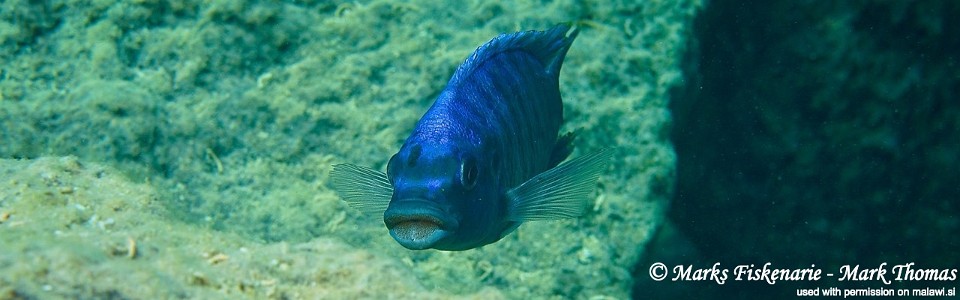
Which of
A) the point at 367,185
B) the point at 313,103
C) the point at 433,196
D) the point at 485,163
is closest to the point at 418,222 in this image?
the point at 433,196

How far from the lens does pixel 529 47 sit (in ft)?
9.23

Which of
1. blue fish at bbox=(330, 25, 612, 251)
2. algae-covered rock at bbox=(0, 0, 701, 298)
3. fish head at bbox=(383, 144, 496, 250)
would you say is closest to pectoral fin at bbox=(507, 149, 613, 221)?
blue fish at bbox=(330, 25, 612, 251)

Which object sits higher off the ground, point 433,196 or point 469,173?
point 469,173

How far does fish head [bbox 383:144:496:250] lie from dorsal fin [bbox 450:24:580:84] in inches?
18.8

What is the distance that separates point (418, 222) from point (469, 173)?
295 mm

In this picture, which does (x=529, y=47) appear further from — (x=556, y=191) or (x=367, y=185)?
(x=367, y=185)

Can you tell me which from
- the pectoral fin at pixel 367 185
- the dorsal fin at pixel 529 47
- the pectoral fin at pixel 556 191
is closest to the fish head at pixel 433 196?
the pectoral fin at pixel 556 191

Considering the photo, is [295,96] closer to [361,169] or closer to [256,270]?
[361,169]

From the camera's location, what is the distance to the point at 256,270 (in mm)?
2145

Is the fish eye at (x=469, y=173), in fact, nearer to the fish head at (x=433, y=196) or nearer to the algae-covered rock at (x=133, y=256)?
the fish head at (x=433, y=196)

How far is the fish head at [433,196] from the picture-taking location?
2.02 m

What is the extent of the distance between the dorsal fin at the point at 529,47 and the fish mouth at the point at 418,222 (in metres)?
0.71

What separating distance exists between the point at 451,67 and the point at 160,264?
2.66 meters

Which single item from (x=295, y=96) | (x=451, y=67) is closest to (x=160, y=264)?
(x=295, y=96)
